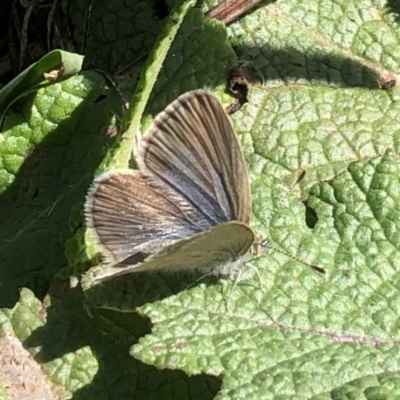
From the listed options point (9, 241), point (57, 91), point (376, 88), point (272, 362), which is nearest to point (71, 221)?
point (9, 241)

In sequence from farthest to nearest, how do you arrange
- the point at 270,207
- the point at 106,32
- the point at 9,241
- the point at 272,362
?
the point at 106,32
the point at 9,241
the point at 270,207
the point at 272,362

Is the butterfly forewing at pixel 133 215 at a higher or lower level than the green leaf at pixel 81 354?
higher

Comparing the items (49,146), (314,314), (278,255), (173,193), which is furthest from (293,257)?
(49,146)

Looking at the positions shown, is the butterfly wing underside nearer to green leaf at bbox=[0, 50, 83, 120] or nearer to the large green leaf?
the large green leaf

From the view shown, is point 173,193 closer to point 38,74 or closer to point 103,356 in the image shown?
point 103,356

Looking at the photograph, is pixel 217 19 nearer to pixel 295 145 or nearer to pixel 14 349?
pixel 295 145

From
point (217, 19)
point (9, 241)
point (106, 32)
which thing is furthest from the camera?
point (106, 32)

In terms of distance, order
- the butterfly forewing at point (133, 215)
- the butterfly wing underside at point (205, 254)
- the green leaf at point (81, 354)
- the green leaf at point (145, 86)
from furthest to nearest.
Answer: the green leaf at point (145, 86) → the green leaf at point (81, 354) → the butterfly forewing at point (133, 215) → the butterfly wing underside at point (205, 254)

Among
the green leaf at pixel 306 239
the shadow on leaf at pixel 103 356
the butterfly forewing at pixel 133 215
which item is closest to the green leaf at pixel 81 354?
the shadow on leaf at pixel 103 356

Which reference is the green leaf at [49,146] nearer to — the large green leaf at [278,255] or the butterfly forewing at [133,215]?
the large green leaf at [278,255]
